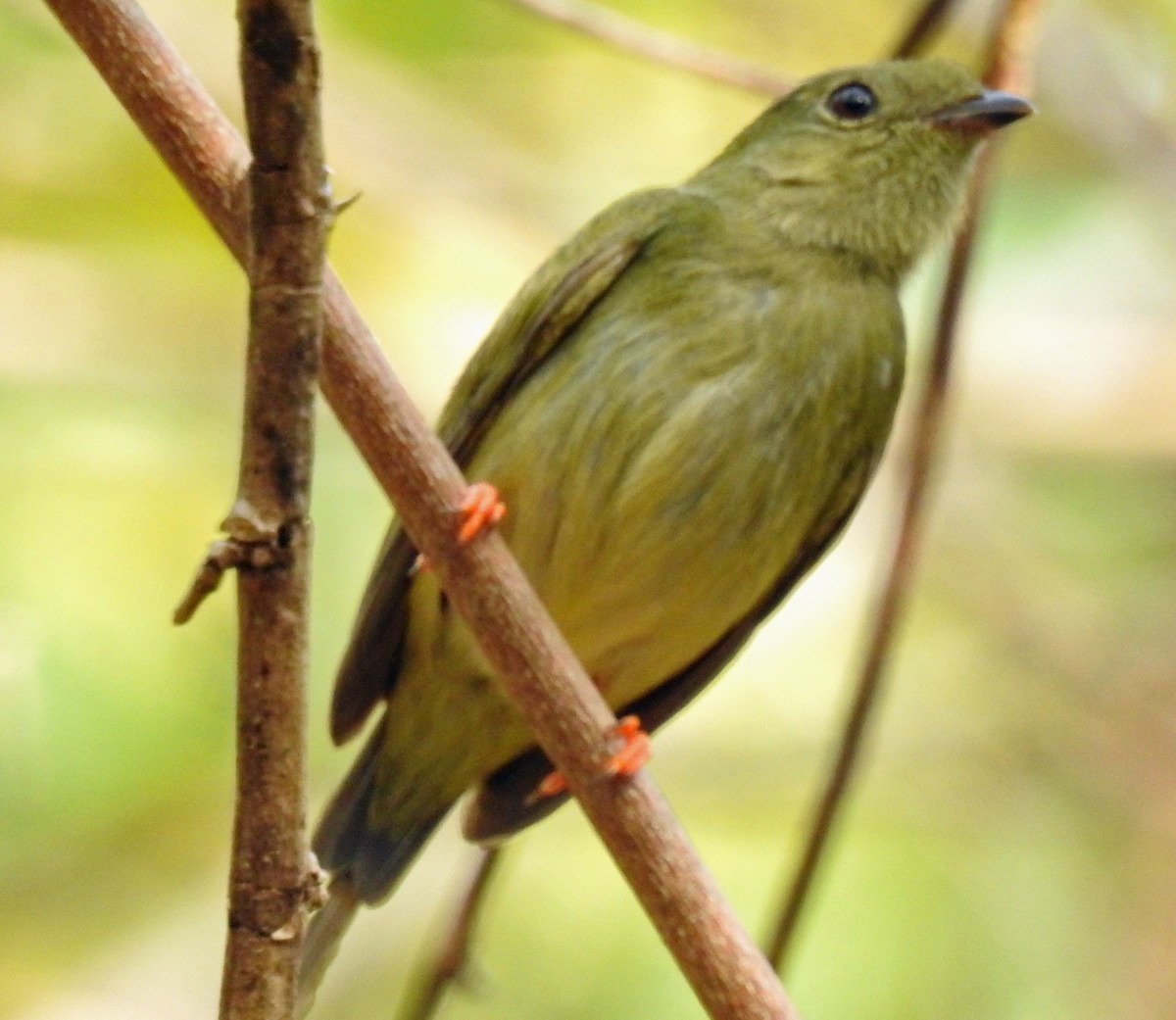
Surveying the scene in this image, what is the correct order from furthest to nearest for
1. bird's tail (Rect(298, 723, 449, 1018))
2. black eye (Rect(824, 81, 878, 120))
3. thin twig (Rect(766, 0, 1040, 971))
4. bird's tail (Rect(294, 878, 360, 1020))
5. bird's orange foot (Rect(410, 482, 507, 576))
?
black eye (Rect(824, 81, 878, 120)), bird's tail (Rect(298, 723, 449, 1018)), thin twig (Rect(766, 0, 1040, 971)), bird's tail (Rect(294, 878, 360, 1020)), bird's orange foot (Rect(410, 482, 507, 576))

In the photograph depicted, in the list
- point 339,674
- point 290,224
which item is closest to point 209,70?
point 339,674

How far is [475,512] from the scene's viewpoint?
101 inches

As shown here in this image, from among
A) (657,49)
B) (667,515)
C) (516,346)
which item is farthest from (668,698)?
(657,49)

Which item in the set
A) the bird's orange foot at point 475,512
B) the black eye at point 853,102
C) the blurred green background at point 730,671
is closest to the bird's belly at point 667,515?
the bird's orange foot at point 475,512

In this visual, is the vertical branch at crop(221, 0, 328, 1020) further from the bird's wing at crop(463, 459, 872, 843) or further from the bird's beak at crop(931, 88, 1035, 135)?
the bird's beak at crop(931, 88, 1035, 135)

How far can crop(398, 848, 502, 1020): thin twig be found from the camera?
3.28 meters

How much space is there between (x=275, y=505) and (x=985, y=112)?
6.86 ft

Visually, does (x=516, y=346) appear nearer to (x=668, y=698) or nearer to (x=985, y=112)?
(x=668, y=698)

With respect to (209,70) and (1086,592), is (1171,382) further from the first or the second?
(209,70)

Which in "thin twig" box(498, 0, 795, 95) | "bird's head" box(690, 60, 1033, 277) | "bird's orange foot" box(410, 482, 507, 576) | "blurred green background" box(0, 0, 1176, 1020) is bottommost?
"blurred green background" box(0, 0, 1176, 1020)

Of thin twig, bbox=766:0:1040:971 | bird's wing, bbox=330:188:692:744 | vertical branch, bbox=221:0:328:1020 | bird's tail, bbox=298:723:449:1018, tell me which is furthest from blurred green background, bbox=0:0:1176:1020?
vertical branch, bbox=221:0:328:1020

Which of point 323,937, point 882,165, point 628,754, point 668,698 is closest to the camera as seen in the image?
point 628,754

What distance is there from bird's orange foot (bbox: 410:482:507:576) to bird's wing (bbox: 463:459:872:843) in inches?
25.7

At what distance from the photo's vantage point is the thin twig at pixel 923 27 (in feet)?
12.2
